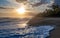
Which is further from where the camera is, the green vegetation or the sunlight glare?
the sunlight glare

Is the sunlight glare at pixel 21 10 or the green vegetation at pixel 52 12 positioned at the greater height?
the sunlight glare at pixel 21 10

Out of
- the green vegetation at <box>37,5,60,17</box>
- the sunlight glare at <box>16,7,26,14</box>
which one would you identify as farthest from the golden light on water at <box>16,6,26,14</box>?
the green vegetation at <box>37,5,60,17</box>

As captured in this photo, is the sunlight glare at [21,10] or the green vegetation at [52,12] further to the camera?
the sunlight glare at [21,10]

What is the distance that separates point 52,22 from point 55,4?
1942mm

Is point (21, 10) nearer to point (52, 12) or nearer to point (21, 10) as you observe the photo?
point (21, 10)

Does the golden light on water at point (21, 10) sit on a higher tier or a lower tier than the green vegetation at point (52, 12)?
higher

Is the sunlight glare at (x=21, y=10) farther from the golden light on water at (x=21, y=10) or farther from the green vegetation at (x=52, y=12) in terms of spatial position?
the green vegetation at (x=52, y=12)

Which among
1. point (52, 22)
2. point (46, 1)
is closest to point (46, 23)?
point (52, 22)

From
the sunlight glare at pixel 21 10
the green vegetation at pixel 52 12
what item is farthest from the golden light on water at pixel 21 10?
the green vegetation at pixel 52 12

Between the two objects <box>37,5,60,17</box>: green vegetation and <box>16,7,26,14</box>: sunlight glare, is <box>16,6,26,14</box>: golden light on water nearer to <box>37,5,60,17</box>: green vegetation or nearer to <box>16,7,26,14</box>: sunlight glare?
<box>16,7,26,14</box>: sunlight glare

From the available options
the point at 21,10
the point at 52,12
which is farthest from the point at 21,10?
the point at 52,12

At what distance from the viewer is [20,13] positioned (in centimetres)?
950

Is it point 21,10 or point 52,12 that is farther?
point 21,10

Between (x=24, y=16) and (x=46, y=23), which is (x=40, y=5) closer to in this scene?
(x=24, y=16)
